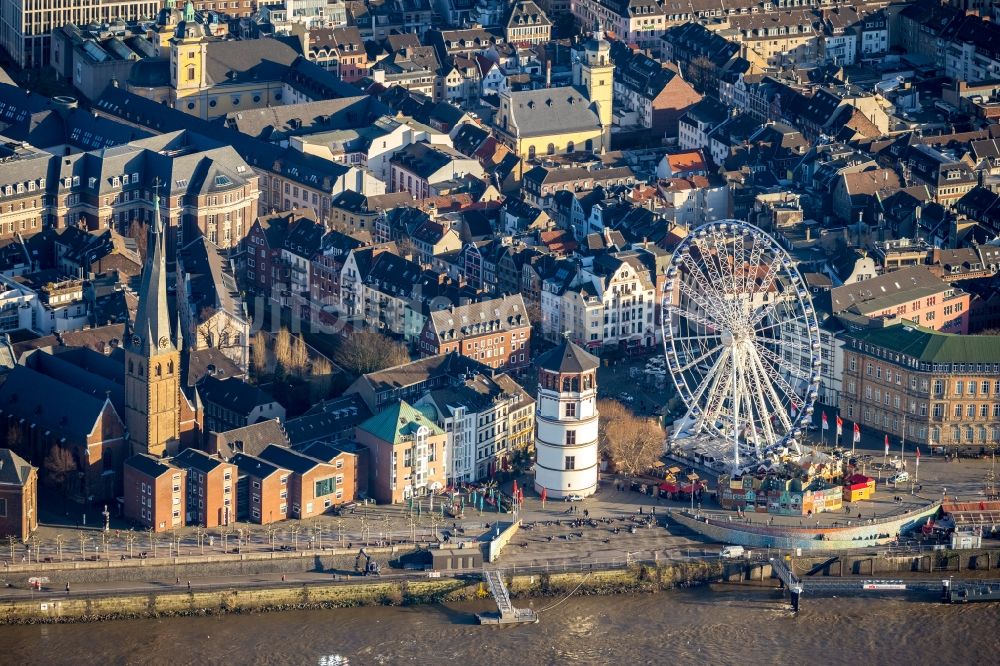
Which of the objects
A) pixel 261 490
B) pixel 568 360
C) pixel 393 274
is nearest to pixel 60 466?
pixel 261 490

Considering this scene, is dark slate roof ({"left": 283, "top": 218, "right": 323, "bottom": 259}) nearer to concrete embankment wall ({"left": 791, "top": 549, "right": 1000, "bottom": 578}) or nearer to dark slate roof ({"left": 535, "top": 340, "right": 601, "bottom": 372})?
dark slate roof ({"left": 535, "top": 340, "right": 601, "bottom": 372})

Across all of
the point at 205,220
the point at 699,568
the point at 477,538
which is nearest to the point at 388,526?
the point at 477,538

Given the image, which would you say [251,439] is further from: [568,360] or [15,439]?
[568,360]

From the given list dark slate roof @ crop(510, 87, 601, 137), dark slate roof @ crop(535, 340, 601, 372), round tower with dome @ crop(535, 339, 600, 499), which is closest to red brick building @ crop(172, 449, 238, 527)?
round tower with dome @ crop(535, 339, 600, 499)

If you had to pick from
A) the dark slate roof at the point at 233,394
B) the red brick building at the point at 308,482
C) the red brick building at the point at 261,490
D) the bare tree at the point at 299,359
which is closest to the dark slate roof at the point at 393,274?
the bare tree at the point at 299,359

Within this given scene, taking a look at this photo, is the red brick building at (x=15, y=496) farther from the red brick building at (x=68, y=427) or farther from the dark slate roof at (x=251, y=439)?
the dark slate roof at (x=251, y=439)

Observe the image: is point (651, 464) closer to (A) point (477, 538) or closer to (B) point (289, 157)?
(A) point (477, 538)
